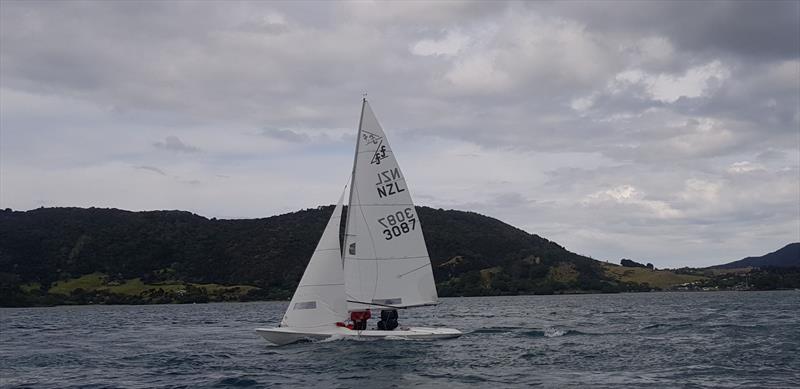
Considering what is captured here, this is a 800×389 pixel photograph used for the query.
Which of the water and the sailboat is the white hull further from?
the water

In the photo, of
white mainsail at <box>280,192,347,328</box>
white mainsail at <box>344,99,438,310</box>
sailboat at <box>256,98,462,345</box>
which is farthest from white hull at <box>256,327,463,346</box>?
white mainsail at <box>344,99,438,310</box>

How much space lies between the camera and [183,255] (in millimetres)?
193875

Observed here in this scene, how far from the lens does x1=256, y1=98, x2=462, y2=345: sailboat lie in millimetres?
41656

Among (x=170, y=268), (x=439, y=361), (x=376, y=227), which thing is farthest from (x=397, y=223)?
(x=170, y=268)

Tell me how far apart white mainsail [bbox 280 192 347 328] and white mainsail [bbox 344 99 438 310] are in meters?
0.65

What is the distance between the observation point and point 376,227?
4275cm

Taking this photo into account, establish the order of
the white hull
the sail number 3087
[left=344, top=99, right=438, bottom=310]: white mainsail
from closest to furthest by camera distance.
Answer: the white hull < [left=344, top=99, right=438, bottom=310]: white mainsail < the sail number 3087

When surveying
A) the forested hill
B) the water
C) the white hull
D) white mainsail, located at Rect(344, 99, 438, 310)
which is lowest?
the water

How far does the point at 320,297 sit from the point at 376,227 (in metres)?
4.72

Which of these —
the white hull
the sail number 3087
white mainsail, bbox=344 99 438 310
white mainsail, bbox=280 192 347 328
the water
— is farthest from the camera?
the sail number 3087

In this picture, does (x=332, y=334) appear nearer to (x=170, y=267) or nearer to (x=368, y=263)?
(x=368, y=263)

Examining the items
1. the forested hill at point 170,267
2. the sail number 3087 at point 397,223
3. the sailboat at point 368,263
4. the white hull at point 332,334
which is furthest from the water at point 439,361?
the forested hill at point 170,267

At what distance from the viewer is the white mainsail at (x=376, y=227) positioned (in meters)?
42.4

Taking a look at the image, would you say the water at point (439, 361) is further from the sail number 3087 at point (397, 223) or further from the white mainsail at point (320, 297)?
the sail number 3087 at point (397, 223)
